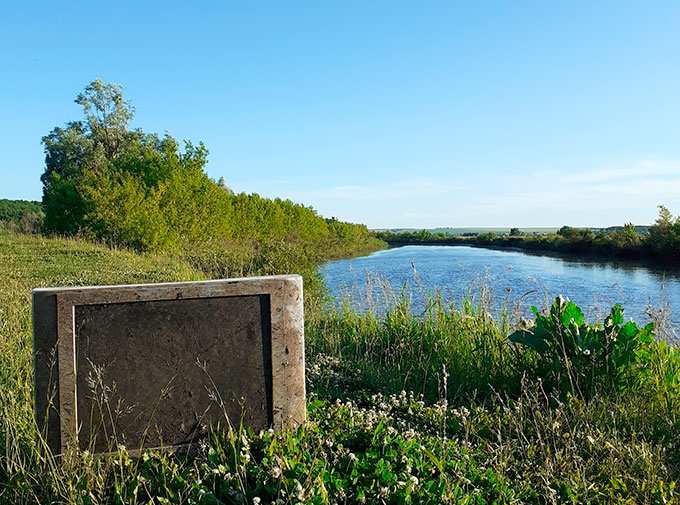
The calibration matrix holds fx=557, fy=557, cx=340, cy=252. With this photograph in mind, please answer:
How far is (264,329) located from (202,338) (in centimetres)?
41

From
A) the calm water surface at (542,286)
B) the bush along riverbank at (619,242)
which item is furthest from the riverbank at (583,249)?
the calm water surface at (542,286)

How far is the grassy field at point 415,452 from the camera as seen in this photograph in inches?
119

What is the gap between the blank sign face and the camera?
3.54 m

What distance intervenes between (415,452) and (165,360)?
170 cm

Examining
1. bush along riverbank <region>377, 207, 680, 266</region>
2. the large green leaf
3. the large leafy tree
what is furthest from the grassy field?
bush along riverbank <region>377, 207, 680, 266</region>

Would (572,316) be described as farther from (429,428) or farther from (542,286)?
(542,286)

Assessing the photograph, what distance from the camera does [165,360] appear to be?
3623 mm

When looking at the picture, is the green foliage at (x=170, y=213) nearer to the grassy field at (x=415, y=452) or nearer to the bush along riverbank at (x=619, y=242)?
the grassy field at (x=415, y=452)

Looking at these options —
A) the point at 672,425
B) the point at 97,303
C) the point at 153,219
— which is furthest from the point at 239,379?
the point at 153,219

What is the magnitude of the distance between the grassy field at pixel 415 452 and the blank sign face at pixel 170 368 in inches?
7.3

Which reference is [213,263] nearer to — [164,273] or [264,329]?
[164,273]

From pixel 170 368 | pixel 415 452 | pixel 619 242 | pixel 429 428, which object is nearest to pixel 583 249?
pixel 619 242

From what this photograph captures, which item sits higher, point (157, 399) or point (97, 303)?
point (97, 303)

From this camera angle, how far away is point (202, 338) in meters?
3.67
